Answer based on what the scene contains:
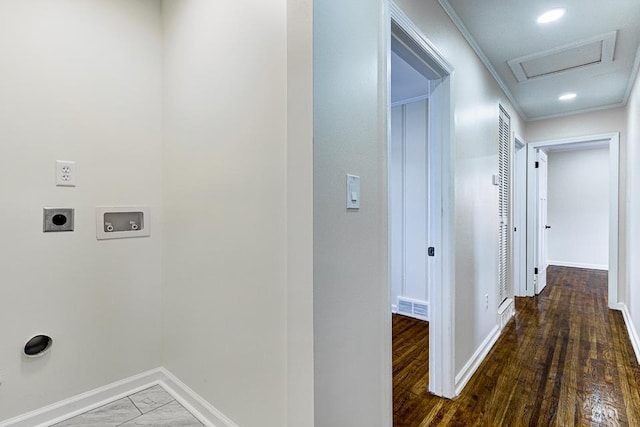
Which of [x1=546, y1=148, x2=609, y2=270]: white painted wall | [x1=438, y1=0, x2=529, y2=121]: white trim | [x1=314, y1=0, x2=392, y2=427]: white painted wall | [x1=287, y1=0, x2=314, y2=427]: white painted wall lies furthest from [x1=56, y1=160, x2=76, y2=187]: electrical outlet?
[x1=546, y1=148, x2=609, y2=270]: white painted wall

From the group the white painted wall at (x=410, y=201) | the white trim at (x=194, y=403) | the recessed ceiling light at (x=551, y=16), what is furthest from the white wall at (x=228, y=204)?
the white painted wall at (x=410, y=201)

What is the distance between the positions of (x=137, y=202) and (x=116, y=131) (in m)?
0.43

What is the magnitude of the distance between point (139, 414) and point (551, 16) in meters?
3.53

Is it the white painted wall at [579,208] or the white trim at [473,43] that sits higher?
the white trim at [473,43]

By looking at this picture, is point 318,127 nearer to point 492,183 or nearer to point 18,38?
point 18,38

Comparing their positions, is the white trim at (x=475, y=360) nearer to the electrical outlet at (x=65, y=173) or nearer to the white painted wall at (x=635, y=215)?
the white painted wall at (x=635, y=215)

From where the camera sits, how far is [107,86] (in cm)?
179

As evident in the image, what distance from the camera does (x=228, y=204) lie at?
1.49m

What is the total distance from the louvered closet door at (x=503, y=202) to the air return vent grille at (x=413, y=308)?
2.48 feet

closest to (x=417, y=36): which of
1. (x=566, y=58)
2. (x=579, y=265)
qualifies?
(x=566, y=58)

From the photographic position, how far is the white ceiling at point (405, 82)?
2691mm

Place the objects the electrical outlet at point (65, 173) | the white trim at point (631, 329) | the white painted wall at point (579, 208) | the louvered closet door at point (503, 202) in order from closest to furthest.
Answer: the electrical outlet at point (65, 173)
the white trim at point (631, 329)
the louvered closet door at point (503, 202)
the white painted wall at point (579, 208)

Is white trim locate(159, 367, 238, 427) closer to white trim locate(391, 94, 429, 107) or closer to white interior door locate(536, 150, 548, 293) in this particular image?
white trim locate(391, 94, 429, 107)

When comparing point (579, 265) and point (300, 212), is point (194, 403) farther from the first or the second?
point (579, 265)
